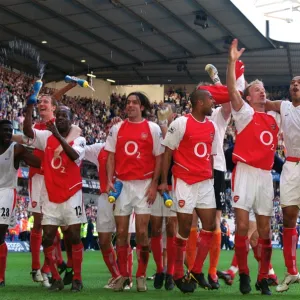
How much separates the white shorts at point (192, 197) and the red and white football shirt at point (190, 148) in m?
0.07

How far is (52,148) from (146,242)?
5.33 feet

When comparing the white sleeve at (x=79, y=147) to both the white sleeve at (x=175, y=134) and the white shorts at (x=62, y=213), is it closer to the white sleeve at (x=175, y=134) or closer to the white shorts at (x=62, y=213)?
the white shorts at (x=62, y=213)

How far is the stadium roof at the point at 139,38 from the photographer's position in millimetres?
30500

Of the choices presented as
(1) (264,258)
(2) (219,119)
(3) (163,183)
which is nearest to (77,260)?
(3) (163,183)

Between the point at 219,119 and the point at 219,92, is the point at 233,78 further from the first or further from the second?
the point at 219,119

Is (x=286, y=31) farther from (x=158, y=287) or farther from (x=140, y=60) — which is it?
(x=158, y=287)

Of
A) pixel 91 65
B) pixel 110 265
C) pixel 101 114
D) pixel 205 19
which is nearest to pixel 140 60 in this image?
pixel 91 65

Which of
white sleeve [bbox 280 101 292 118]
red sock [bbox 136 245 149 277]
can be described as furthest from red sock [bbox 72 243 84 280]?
white sleeve [bbox 280 101 292 118]

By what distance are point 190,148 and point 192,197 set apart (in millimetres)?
572

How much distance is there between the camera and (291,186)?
8.19 metres

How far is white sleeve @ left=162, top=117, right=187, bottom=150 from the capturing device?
8461 millimetres

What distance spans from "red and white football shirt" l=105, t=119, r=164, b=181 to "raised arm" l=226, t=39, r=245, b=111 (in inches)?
44.5

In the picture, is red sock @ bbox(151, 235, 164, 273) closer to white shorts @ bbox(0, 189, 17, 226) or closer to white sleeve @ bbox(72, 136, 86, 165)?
white sleeve @ bbox(72, 136, 86, 165)

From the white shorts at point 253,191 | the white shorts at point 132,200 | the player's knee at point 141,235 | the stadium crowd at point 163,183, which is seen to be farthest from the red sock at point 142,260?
the white shorts at point 253,191
